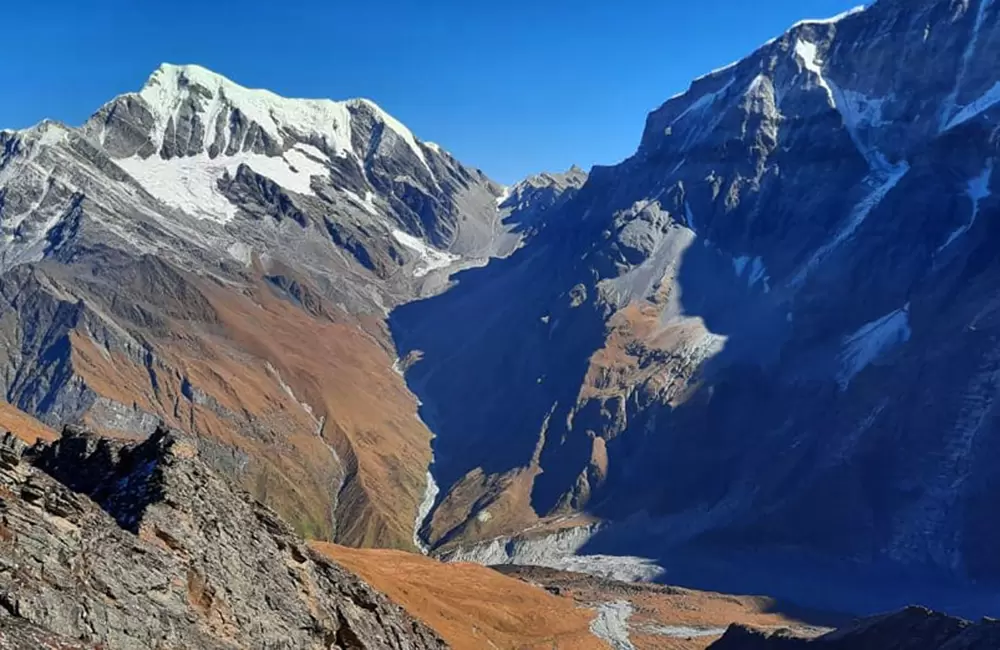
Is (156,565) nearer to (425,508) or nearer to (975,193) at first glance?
(425,508)

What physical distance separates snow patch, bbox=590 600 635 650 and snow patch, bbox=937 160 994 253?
103553 millimetres

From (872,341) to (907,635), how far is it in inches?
4540

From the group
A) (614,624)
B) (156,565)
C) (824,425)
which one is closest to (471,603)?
(614,624)

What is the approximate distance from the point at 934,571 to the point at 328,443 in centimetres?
10370

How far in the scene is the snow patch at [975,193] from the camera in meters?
179

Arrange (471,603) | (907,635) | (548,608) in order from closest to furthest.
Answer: (907,635) < (471,603) < (548,608)

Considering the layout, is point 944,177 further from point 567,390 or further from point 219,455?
point 219,455

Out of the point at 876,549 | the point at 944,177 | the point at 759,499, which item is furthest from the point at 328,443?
the point at 944,177

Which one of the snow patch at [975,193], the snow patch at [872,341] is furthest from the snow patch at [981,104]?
the snow patch at [872,341]

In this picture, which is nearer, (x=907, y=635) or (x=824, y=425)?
(x=907, y=635)

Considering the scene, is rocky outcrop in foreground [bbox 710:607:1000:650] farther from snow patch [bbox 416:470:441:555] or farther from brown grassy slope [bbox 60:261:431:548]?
brown grassy slope [bbox 60:261:431:548]

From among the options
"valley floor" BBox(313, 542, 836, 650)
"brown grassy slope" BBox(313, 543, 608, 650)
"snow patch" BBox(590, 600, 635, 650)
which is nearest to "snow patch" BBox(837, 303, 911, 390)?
"valley floor" BBox(313, 542, 836, 650)

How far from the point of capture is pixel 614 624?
99.1m

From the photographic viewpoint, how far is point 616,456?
179500mm
